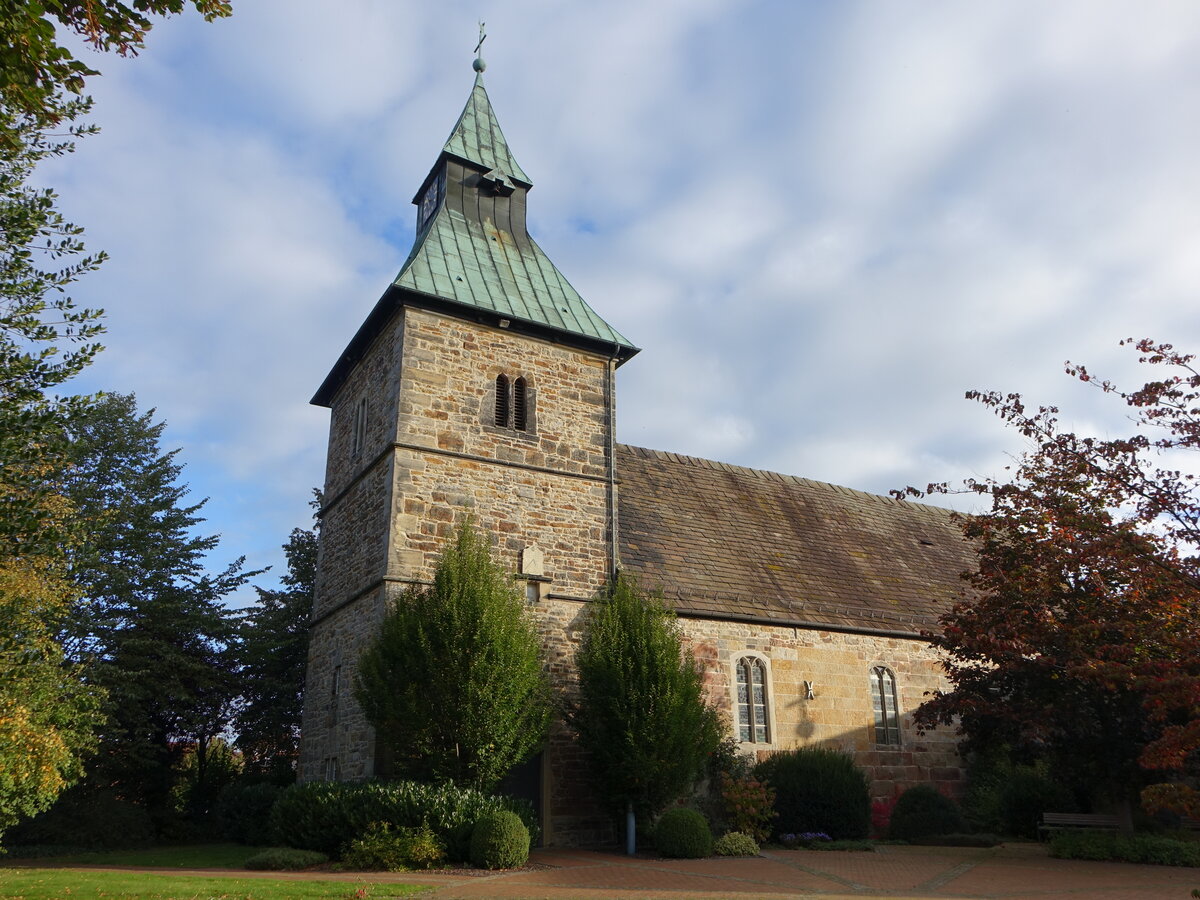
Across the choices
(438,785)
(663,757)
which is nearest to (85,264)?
(438,785)

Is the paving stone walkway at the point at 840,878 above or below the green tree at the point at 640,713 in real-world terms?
below

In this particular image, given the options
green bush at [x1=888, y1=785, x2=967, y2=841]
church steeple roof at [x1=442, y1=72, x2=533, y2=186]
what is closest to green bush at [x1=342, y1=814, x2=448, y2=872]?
green bush at [x1=888, y1=785, x2=967, y2=841]

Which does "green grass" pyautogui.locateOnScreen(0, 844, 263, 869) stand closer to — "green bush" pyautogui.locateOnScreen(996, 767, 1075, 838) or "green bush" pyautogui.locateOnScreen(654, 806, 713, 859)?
"green bush" pyautogui.locateOnScreen(654, 806, 713, 859)

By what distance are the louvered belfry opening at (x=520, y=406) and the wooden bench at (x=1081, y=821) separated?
466 inches

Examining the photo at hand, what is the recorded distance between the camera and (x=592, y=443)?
61.0 ft

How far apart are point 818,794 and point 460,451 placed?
9119mm

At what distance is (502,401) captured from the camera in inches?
709

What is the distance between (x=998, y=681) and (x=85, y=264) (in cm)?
1442

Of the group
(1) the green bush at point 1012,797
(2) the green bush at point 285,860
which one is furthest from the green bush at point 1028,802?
(2) the green bush at point 285,860

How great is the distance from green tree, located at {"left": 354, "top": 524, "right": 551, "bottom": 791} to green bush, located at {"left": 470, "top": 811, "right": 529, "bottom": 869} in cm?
115

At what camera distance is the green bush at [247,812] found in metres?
17.7

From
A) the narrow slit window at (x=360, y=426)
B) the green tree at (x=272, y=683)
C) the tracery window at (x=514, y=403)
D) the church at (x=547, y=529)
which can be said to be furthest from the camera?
the green tree at (x=272, y=683)

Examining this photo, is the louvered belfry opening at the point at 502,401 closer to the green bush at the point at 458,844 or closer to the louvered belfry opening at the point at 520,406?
the louvered belfry opening at the point at 520,406

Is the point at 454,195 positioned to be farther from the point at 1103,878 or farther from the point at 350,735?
the point at 1103,878
